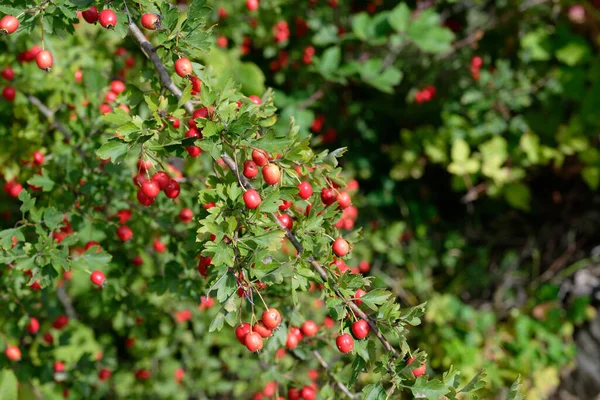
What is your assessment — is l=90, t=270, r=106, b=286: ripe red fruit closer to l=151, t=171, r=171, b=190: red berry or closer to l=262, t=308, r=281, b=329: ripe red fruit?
l=151, t=171, r=171, b=190: red berry

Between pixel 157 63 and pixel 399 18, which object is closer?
pixel 157 63

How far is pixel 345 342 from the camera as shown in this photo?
4.42 ft

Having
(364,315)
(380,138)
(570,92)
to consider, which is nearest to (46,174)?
(364,315)

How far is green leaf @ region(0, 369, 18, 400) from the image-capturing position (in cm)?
208

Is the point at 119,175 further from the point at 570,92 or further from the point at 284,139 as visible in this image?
the point at 570,92

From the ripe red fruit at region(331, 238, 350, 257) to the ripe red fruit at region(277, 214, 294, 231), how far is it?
0.47ft

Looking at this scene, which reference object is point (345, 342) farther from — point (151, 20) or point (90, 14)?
point (90, 14)

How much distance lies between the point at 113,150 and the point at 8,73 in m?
1.18

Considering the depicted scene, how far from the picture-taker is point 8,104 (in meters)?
2.18

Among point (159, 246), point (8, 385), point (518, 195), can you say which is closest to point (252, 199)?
point (159, 246)

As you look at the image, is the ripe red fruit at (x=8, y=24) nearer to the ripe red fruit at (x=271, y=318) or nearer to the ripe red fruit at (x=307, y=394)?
the ripe red fruit at (x=271, y=318)

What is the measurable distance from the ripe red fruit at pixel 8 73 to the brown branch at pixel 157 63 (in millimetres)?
1026

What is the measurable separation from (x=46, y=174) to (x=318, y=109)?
7.08 ft

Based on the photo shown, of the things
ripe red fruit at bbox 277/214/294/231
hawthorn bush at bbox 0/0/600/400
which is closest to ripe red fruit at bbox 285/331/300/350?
hawthorn bush at bbox 0/0/600/400
